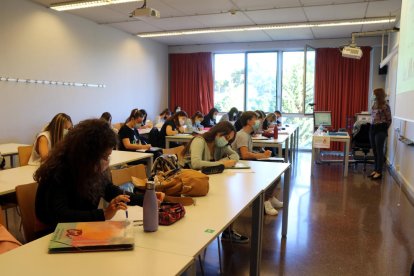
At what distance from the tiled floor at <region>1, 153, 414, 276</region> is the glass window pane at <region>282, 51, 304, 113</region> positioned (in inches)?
175

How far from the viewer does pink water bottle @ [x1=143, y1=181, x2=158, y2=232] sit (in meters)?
1.64

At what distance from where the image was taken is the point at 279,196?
4977mm

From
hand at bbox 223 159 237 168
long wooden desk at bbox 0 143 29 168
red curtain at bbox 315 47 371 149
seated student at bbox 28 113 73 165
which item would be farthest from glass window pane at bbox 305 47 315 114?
seated student at bbox 28 113 73 165

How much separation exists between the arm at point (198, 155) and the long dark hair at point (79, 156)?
54.6 inches

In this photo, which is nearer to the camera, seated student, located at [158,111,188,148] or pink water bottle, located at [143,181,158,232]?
pink water bottle, located at [143,181,158,232]

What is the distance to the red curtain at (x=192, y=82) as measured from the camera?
395 inches

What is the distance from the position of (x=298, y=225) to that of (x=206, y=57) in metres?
7.02

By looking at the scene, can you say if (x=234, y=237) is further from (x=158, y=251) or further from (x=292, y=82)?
(x=292, y=82)

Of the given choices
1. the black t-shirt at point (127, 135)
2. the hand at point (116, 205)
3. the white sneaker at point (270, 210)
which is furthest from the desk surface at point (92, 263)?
the black t-shirt at point (127, 135)

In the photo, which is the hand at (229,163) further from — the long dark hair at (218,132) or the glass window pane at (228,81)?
the glass window pane at (228,81)

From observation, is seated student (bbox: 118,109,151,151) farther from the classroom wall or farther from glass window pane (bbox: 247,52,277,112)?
glass window pane (bbox: 247,52,277,112)

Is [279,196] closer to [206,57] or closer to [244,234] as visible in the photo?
Result: [244,234]

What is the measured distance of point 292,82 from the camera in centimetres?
959

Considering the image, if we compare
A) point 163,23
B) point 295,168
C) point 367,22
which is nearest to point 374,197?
point 295,168
